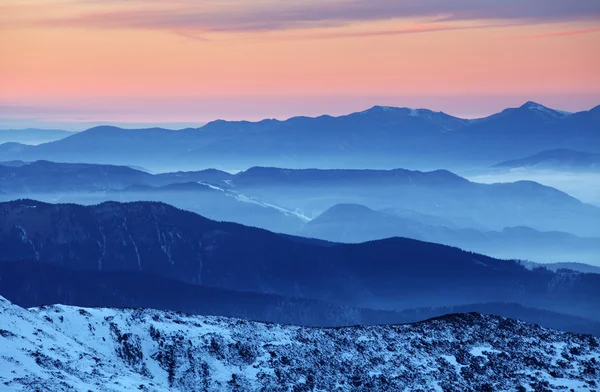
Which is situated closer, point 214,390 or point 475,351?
point 214,390

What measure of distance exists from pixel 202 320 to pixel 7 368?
95.4 feet

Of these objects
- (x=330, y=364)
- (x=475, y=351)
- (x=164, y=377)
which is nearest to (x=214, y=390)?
(x=164, y=377)

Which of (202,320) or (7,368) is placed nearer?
(7,368)

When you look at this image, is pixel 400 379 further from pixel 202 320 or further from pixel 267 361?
pixel 202 320

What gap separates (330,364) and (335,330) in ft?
27.2

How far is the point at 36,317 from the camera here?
10744 cm

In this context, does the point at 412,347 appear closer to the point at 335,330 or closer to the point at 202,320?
the point at 335,330

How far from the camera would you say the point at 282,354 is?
370 feet

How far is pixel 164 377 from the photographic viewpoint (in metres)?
108

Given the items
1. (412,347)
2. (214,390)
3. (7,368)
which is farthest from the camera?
(412,347)

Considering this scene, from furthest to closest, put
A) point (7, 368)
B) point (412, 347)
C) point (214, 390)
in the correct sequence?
point (412, 347)
point (214, 390)
point (7, 368)

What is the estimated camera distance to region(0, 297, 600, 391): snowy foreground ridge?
343ft

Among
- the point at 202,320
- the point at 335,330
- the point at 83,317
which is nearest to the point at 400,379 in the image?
the point at 335,330

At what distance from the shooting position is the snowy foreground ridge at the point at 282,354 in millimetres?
104625
